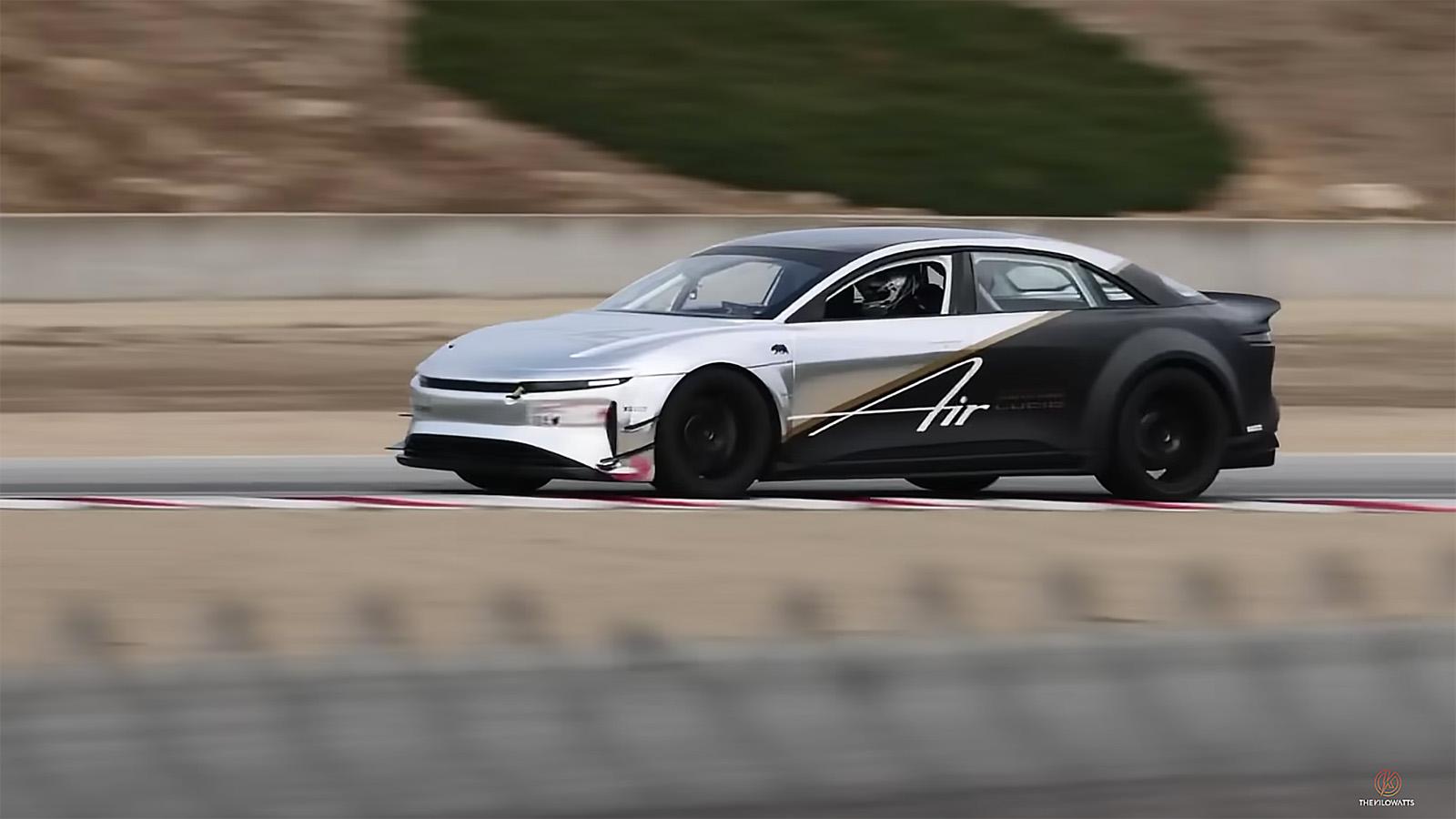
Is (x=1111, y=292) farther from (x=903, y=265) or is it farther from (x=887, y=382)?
(x=887, y=382)

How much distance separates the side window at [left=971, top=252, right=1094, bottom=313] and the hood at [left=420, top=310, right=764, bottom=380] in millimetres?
1188

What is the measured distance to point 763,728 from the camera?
5289 mm

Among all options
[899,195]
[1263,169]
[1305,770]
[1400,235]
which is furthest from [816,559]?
[1263,169]

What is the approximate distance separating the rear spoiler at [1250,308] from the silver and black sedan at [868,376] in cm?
1

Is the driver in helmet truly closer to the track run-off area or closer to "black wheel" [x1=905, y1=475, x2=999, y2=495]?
the track run-off area

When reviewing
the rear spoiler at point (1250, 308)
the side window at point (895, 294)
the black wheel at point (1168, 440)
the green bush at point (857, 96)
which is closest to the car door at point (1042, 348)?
the side window at point (895, 294)

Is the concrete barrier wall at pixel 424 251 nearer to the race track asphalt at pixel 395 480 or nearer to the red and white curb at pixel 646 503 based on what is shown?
the race track asphalt at pixel 395 480

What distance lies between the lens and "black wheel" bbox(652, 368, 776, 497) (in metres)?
11.0

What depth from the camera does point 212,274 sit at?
22.6 m

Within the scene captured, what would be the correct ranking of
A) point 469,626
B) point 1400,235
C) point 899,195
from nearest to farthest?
point 469,626, point 1400,235, point 899,195

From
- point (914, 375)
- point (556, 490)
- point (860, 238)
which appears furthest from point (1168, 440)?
point (556, 490)

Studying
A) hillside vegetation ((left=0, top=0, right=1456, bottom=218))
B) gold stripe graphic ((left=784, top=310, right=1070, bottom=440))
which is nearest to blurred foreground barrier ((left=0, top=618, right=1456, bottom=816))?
gold stripe graphic ((left=784, top=310, right=1070, bottom=440))

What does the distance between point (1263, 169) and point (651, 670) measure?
95.7 feet

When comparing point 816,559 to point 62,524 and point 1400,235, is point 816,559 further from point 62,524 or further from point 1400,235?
point 1400,235
